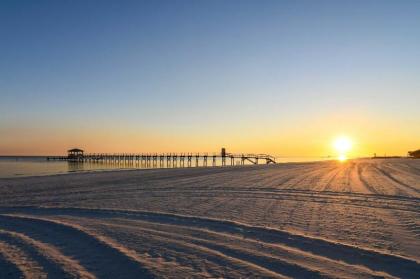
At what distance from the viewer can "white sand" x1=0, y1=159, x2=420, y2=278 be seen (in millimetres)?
5625

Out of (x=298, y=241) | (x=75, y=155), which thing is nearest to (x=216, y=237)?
(x=298, y=241)

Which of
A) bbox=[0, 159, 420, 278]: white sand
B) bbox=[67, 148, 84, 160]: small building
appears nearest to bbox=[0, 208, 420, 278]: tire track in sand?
bbox=[0, 159, 420, 278]: white sand

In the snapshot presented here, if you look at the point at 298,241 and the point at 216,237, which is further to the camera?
the point at 216,237

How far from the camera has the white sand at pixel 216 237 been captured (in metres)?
5.62

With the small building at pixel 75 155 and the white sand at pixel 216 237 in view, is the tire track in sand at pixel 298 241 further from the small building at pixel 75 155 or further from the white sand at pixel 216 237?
the small building at pixel 75 155

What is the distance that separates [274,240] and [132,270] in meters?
2.73

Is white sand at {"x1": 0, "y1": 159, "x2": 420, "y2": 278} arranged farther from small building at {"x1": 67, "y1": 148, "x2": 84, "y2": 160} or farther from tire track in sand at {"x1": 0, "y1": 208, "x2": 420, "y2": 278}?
small building at {"x1": 67, "y1": 148, "x2": 84, "y2": 160}

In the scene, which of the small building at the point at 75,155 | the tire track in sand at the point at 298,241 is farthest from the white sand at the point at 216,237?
the small building at the point at 75,155

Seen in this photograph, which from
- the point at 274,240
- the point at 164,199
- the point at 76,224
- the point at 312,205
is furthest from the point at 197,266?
the point at 164,199

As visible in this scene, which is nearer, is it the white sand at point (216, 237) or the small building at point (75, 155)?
the white sand at point (216, 237)

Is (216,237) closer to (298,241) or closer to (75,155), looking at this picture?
(298,241)

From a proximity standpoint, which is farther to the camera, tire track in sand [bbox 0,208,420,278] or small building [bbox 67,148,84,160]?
small building [bbox 67,148,84,160]

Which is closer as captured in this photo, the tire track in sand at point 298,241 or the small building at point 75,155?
the tire track in sand at point 298,241

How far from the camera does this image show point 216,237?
7.54 m
